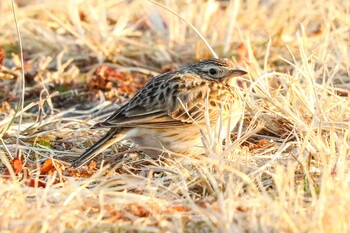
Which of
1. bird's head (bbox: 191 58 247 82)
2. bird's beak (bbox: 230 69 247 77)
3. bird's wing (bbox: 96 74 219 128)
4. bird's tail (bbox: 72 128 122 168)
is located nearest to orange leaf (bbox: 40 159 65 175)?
bird's tail (bbox: 72 128 122 168)

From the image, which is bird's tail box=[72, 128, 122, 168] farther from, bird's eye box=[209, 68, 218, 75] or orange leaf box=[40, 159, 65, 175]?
bird's eye box=[209, 68, 218, 75]

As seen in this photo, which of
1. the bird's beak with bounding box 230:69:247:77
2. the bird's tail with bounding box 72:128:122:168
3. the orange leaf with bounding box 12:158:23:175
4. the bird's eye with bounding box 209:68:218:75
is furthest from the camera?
the bird's eye with bounding box 209:68:218:75

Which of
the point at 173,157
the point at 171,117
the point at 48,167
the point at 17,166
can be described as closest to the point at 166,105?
the point at 171,117

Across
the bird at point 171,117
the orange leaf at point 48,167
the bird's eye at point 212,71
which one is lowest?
the orange leaf at point 48,167

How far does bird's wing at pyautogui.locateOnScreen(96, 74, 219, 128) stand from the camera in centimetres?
636

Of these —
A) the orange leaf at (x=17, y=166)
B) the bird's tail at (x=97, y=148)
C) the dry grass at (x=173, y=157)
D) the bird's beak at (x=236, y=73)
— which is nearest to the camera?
the dry grass at (x=173, y=157)

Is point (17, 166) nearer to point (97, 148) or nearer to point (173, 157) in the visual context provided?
point (97, 148)

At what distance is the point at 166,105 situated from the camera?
21.4ft

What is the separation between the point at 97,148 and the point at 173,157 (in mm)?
562

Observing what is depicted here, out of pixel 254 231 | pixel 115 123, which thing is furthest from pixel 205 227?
pixel 115 123

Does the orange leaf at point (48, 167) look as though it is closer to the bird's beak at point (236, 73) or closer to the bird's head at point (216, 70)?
the bird's head at point (216, 70)

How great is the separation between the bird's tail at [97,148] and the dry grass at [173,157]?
190 millimetres

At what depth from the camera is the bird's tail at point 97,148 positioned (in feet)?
A: 20.2

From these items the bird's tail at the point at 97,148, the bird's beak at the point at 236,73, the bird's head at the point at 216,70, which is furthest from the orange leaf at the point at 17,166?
the bird's beak at the point at 236,73
